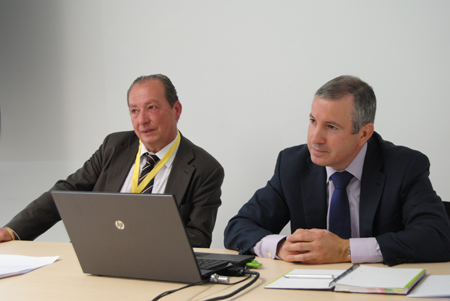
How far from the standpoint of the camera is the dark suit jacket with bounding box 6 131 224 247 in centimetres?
236

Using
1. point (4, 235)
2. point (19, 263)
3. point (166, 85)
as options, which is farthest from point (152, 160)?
point (19, 263)

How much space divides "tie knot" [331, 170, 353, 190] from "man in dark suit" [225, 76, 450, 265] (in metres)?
0.01

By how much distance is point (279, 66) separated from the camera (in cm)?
320

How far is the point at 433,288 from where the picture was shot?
114 centimetres

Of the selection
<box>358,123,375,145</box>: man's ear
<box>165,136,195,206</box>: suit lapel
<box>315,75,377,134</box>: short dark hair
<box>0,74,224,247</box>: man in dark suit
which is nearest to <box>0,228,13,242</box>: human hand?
<box>0,74,224,247</box>: man in dark suit

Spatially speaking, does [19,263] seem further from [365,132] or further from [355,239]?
[365,132]

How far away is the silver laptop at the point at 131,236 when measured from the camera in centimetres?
121

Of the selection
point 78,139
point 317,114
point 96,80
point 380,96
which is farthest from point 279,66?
point 78,139

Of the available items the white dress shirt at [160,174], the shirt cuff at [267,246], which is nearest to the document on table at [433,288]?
the shirt cuff at [267,246]

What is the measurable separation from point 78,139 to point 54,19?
3.89 feet

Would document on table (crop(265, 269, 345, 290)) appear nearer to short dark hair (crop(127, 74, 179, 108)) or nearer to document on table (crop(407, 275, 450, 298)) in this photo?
document on table (crop(407, 275, 450, 298))

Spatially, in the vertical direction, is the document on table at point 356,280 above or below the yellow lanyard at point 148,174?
below

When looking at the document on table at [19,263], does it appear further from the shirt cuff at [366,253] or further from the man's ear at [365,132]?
the man's ear at [365,132]

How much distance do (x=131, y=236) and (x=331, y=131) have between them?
3.30 ft
